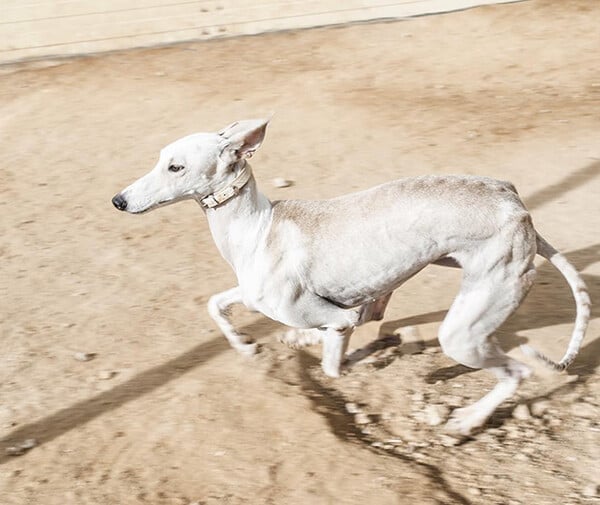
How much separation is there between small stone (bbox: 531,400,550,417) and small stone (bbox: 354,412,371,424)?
959 millimetres

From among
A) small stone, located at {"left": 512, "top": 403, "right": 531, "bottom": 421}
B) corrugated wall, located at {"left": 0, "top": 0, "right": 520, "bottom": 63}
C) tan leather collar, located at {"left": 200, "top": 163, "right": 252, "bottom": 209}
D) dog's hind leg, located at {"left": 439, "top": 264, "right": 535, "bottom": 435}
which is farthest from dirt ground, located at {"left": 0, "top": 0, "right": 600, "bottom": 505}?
tan leather collar, located at {"left": 200, "top": 163, "right": 252, "bottom": 209}

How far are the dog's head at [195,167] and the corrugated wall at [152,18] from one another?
7400 mm

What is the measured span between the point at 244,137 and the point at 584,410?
2.51 meters

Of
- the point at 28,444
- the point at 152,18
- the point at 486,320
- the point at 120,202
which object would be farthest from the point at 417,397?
the point at 152,18

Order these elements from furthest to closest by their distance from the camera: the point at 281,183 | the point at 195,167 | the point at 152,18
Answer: the point at 152,18, the point at 281,183, the point at 195,167

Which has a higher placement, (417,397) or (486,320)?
(486,320)

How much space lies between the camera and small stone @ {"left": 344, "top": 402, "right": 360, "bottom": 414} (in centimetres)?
558

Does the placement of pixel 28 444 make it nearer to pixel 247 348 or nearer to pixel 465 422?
pixel 247 348

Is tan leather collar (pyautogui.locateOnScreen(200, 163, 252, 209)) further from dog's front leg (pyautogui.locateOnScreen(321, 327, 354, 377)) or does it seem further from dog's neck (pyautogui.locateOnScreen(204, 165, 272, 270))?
dog's front leg (pyautogui.locateOnScreen(321, 327, 354, 377))

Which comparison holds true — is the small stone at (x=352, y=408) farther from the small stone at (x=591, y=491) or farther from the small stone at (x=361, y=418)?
the small stone at (x=591, y=491)

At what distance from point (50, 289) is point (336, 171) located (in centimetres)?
300

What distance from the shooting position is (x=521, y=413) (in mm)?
5527

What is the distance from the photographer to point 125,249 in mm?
7711

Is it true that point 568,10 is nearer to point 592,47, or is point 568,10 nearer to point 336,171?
point 592,47
